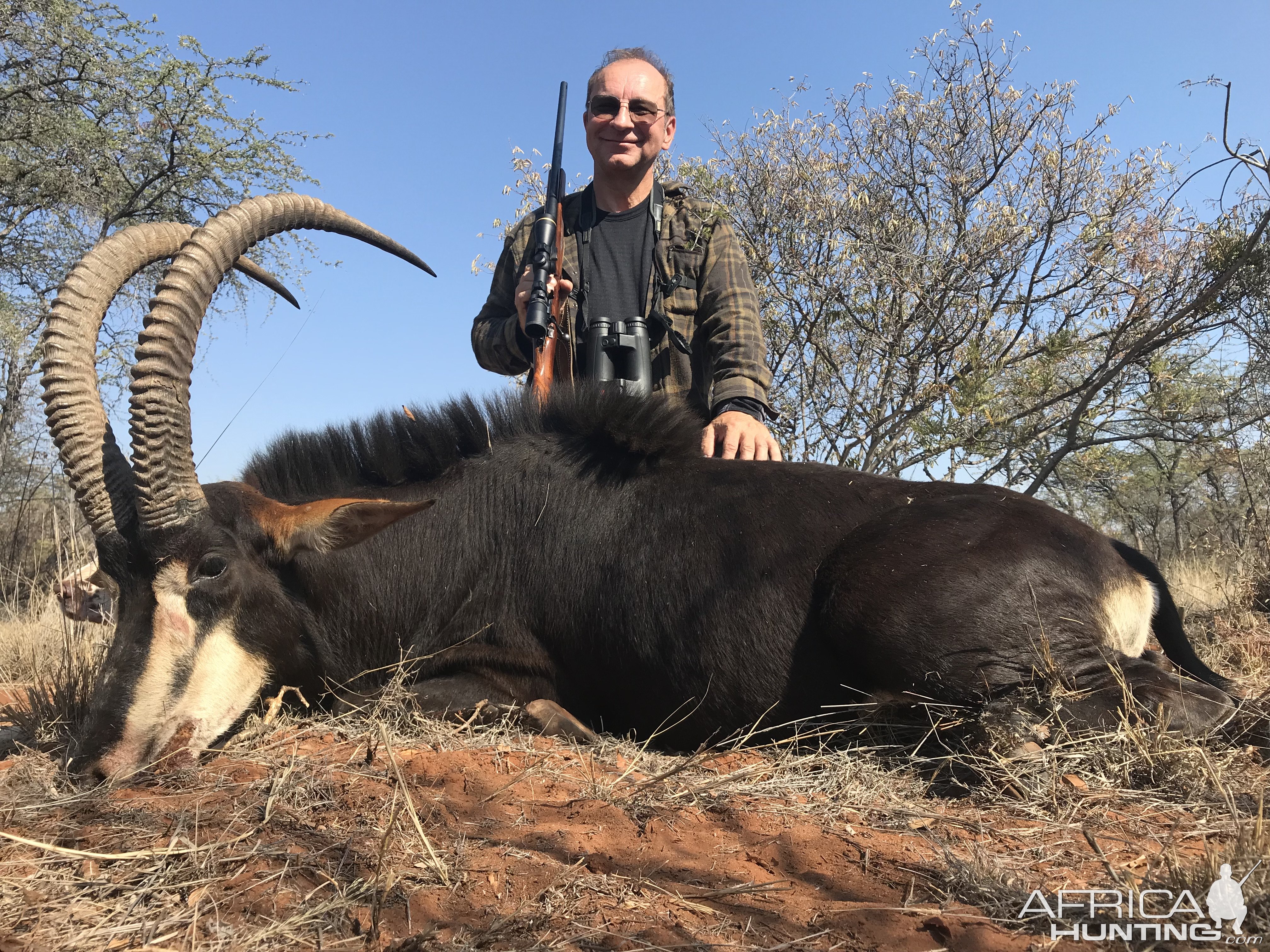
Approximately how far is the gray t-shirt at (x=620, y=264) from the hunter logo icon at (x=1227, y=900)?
4159mm

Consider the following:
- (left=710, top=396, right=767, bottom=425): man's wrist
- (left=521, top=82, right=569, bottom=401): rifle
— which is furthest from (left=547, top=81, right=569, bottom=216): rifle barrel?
(left=710, top=396, right=767, bottom=425): man's wrist

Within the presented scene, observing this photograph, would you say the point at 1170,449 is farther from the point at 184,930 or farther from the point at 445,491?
the point at 184,930

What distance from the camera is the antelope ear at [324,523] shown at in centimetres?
319

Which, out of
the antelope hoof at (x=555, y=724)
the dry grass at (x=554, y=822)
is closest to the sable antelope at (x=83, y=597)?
the dry grass at (x=554, y=822)

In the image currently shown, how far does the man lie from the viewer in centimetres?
526

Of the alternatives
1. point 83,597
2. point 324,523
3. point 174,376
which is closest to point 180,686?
point 324,523

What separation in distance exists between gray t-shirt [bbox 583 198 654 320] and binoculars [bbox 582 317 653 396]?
0.81 feet

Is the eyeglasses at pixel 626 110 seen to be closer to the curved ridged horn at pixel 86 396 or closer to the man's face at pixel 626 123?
the man's face at pixel 626 123

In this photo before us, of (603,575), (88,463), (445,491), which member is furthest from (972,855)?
(88,463)

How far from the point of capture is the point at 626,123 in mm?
5262

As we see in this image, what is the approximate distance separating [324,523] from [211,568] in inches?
16.6
